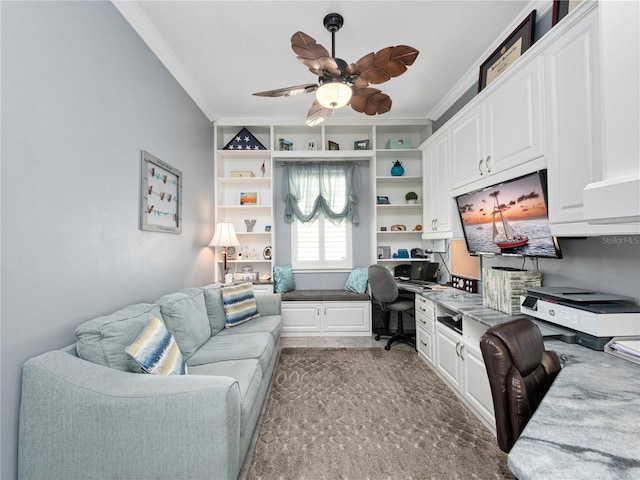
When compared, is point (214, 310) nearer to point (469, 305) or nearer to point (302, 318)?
point (302, 318)

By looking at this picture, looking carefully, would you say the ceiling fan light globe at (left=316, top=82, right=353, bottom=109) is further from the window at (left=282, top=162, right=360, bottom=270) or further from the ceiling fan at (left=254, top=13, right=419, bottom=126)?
the window at (left=282, top=162, right=360, bottom=270)

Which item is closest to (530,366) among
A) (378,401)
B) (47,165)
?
(378,401)

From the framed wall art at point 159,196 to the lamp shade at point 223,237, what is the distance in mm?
782

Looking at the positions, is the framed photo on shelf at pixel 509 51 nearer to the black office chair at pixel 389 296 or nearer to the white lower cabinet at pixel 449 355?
the black office chair at pixel 389 296

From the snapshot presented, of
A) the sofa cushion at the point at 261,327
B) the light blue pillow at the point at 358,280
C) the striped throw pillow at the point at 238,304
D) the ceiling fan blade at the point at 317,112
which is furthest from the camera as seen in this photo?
the light blue pillow at the point at 358,280

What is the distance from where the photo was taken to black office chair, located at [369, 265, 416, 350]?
10.7ft

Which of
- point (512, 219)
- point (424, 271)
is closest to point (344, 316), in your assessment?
point (424, 271)

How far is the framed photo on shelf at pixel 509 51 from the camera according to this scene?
203 centimetres

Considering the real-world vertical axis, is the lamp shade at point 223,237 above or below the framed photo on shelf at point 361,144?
below

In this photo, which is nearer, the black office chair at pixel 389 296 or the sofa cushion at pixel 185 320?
the sofa cushion at pixel 185 320

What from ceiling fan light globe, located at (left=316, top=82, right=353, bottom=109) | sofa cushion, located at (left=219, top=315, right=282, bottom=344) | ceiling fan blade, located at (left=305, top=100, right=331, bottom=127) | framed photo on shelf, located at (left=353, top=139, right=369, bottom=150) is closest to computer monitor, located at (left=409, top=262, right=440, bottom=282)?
framed photo on shelf, located at (left=353, top=139, right=369, bottom=150)

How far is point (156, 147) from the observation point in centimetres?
238

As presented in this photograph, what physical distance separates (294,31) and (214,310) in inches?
101

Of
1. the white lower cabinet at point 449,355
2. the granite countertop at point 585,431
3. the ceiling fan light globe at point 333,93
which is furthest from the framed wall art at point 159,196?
the white lower cabinet at point 449,355
